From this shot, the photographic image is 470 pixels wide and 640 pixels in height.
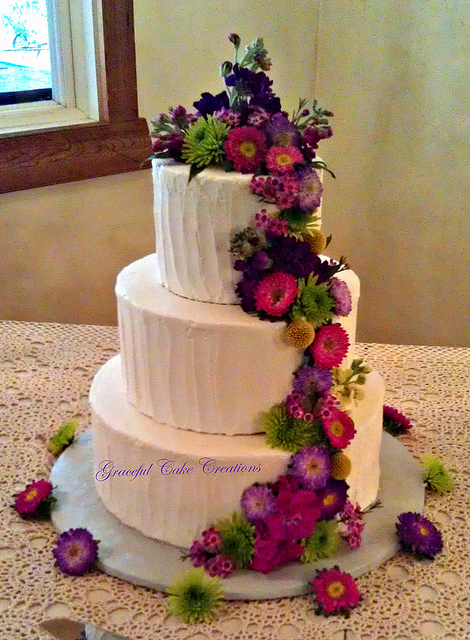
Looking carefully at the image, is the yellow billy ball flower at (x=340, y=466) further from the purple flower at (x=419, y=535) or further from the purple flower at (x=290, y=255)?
the purple flower at (x=290, y=255)

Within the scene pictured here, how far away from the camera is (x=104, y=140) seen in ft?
7.37

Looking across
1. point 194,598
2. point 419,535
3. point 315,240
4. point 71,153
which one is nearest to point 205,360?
point 315,240

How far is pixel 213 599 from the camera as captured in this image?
1121 millimetres

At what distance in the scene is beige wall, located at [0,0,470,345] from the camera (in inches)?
89.4

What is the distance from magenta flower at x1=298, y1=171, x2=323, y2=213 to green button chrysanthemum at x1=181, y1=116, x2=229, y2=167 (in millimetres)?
146

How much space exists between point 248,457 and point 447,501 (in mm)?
472

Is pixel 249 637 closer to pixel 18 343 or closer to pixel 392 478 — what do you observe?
pixel 392 478

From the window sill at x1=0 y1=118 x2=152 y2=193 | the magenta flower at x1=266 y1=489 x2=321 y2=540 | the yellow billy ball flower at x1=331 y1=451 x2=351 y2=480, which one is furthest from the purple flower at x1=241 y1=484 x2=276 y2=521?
the window sill at x1=0 y1=118 x2=152 y2=193

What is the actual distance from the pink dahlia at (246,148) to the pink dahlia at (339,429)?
436 millimetres

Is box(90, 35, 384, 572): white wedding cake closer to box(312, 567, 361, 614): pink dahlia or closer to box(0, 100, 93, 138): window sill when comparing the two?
box(312, 567, 361, 614): pink dahlia

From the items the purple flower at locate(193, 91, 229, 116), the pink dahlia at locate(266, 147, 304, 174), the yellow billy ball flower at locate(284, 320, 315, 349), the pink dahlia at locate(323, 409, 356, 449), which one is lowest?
the pink dahlia at locate(323, 409, 356, 449)

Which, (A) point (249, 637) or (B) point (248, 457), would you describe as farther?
(B) point (248, 457)

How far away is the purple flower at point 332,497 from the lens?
1.21 m

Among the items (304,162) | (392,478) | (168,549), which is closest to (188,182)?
(304,162)
